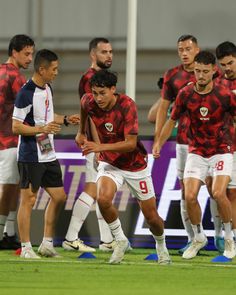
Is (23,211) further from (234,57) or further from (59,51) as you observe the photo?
(59,51)

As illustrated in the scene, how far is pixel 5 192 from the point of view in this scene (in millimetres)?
16656

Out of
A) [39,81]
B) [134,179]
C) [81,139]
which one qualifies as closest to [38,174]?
[81,139]

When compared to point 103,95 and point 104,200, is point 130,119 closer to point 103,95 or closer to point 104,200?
point 103,95

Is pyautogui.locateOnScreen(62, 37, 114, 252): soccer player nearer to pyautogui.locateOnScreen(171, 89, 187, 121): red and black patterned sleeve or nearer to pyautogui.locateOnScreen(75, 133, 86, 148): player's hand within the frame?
pyautogui.locateOnScreen(171, 89, 187, 121): red and black patterned sleeve

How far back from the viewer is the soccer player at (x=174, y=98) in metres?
16.6

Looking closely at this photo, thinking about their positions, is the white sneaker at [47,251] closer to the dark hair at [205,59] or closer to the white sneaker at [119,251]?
the white sneaker at [119,251]

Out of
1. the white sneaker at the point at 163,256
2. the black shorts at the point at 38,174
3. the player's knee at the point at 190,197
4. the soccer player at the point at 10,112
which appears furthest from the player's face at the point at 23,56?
the white sneaker at the point at 163,256

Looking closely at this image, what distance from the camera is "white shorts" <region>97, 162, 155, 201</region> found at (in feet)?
48.4

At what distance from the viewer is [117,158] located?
14.8 m

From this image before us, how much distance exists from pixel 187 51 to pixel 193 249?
2.15m

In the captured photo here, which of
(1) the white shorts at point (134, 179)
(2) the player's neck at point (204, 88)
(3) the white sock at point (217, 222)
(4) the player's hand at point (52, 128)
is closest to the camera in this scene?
(1) the white shorts at point (134, 179)

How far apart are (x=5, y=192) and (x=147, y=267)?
8.68ft

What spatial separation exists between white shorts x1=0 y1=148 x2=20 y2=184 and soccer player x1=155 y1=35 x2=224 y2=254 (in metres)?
1.52

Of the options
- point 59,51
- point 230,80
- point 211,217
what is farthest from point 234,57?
point 59,51
